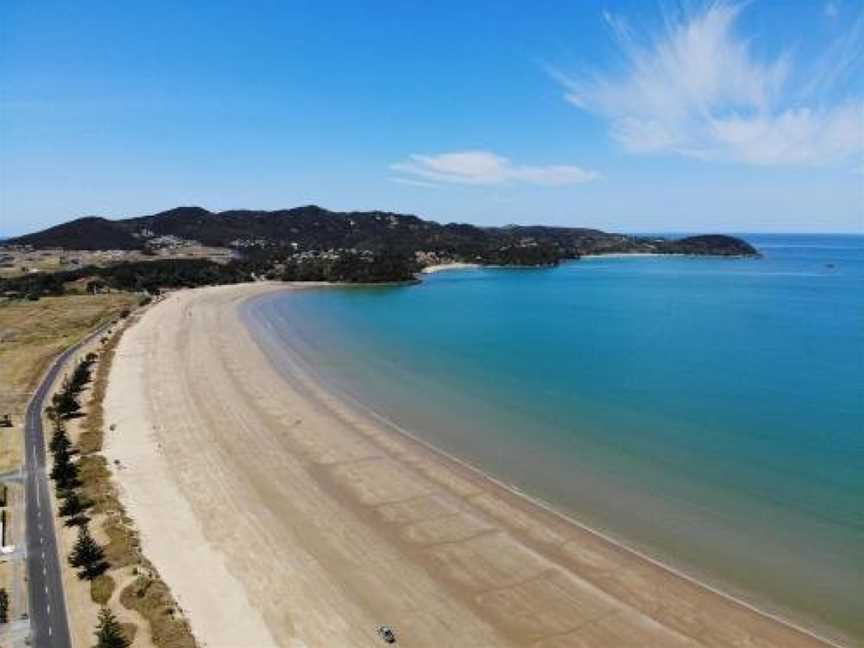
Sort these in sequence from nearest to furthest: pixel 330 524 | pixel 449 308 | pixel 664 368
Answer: pixel 330 524
pixel 664 368
pixel 449 308

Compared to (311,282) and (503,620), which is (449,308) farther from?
(503,620)

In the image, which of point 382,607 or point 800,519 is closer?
point 382,607

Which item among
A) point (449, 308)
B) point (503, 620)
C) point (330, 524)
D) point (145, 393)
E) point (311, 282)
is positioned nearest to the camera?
point (503, 620)

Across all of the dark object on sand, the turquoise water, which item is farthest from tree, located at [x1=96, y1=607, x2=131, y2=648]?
the turquoise water

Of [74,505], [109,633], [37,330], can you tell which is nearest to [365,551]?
[109,633]

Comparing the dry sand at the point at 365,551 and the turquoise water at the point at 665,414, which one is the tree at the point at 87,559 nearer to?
the dry sand at the point at 365,551

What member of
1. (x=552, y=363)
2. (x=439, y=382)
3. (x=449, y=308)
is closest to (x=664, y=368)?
(x=552, y=363)
